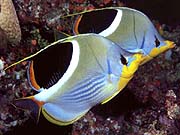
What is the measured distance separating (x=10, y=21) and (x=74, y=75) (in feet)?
4.95

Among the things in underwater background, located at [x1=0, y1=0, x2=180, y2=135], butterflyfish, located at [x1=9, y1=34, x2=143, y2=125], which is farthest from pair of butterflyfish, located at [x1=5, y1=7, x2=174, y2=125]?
underwater background, located at [x1=0, y1=0, x2=180, y2=135]

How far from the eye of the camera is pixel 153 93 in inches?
137

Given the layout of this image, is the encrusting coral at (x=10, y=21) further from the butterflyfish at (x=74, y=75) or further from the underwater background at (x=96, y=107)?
the butterflyfish at (x=74, y=75)

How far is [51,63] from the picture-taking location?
1647mm

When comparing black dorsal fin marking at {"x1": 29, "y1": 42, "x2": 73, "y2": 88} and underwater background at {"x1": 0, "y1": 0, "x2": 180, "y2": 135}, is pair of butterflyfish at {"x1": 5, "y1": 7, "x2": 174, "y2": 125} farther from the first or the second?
underwater background at {"x1": 0, "y1": 0, "x2": 180, "y2": 135}

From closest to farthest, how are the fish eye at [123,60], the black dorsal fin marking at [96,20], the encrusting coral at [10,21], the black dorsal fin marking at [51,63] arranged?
1. the black dorsal fin marking at [51,63]
2. the fish eye at [123,60]
3. the black dorsal fin marking at [96,20]
4. the encrusting coral at [10,21]

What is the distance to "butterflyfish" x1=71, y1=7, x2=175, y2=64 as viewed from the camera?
2.03 metres

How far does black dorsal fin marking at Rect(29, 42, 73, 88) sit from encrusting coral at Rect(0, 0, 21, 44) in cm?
140

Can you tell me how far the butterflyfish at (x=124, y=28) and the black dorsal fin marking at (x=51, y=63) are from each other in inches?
14.7

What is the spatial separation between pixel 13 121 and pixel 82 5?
150 cm

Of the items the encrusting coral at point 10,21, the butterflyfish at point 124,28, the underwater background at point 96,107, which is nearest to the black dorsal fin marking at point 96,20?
the butterflyfish at point 124,28

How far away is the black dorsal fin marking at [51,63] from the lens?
1613 mm

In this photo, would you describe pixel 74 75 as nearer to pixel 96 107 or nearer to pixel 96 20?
pixel 96 20

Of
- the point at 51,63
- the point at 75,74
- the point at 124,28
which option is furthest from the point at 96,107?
the point at 51,63
